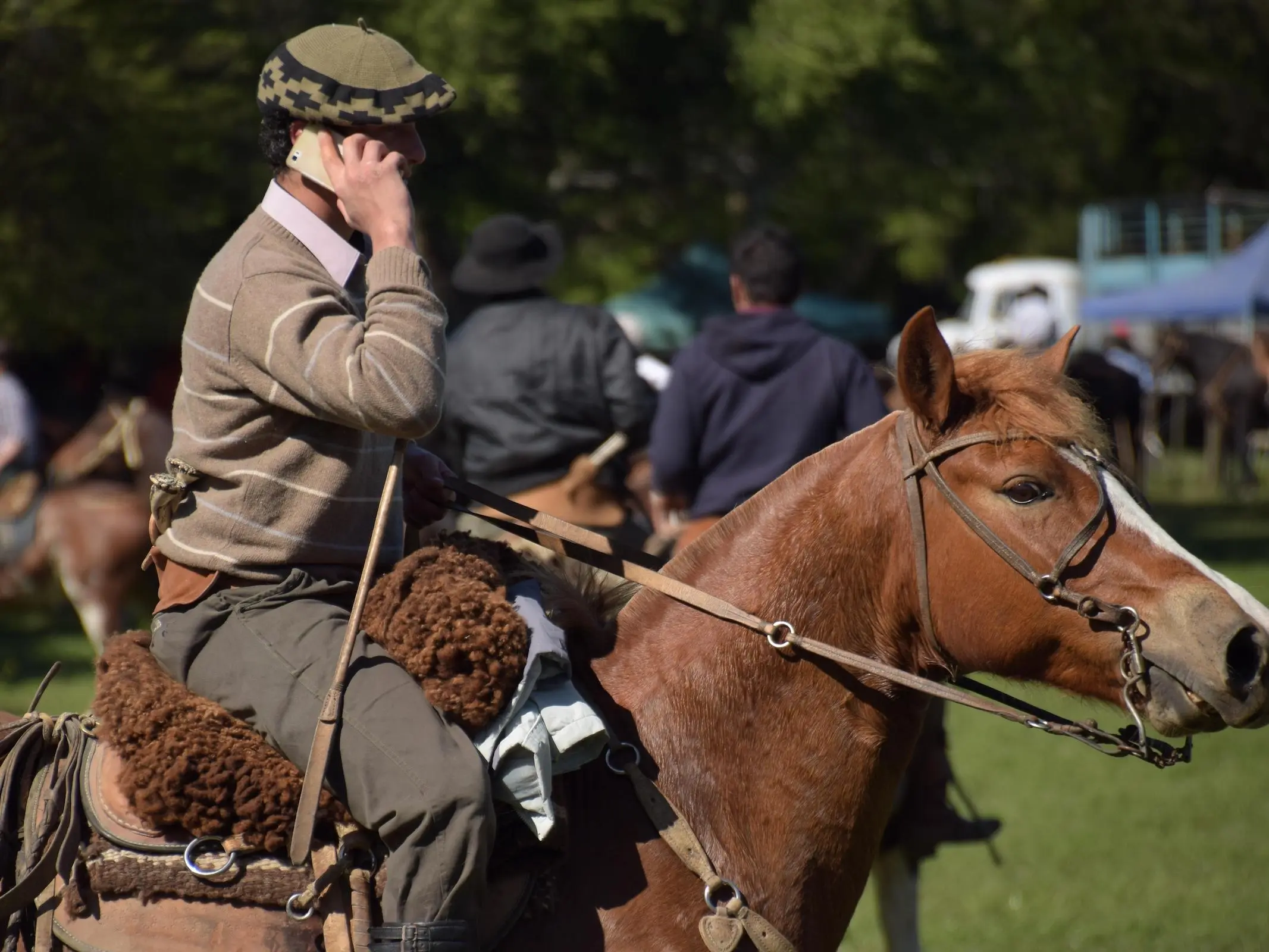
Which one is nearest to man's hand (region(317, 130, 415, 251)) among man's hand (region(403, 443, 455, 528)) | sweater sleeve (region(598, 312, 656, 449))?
man's hand (region(403, 443, 455, 528))

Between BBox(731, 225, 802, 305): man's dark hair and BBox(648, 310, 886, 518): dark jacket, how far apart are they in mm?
86

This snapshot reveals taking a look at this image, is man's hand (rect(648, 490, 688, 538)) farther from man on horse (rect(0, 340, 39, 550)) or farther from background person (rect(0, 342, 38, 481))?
background person (rect(0, 342, 38, 481))

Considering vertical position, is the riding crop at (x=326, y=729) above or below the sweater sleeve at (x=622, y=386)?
above

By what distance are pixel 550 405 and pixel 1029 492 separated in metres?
3.75

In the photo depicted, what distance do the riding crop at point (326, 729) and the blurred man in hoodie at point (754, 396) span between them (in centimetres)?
284

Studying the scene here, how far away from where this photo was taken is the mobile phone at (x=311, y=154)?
2.62m

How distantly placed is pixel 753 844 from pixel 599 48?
1169 cm

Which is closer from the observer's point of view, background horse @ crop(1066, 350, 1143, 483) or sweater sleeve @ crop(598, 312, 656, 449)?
sweater sleeve @ crop(598, 312, 656, 449)

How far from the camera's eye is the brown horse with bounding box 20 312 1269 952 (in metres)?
2.49

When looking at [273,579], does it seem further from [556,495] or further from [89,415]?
[89,415]

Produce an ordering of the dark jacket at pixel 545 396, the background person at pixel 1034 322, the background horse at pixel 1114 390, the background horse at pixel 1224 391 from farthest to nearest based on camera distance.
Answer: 1. the background horse at pixel 1224 391
2. the background person at pixel 1034 322
3. the background horse at pixel 1114 390
4. the dark jacket at pixel 545 396

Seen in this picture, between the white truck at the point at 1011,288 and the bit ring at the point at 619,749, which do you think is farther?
the white truck at the point at 1011,288

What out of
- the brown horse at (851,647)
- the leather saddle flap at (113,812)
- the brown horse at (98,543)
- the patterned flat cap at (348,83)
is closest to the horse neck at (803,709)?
the brown horse at (851,647)

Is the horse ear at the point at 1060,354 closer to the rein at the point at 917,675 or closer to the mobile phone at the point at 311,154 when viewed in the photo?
the rein at the point at 917,675
